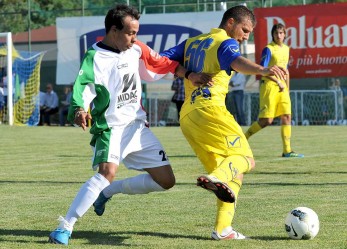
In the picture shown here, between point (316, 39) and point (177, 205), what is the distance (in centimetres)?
2046

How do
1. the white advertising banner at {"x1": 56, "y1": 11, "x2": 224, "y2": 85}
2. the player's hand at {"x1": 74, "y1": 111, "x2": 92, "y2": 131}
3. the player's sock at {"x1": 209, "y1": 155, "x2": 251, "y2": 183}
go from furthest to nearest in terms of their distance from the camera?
the white advertising banner at {"x1": 56, "y1": 11, "x2": 224, "y2": 85}
the player's sock at {"x1": 209, "y1": 155, "x2": 251, "y2": 183}
the player's hand at {"x1": 74, "y1": 111, "x2": 92, "y2": 131}

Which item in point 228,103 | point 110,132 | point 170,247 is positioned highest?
point 110,132

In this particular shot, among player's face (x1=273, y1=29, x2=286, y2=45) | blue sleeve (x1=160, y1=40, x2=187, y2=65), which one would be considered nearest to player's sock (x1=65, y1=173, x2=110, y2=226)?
blue sleeve (x1=160, y1=40, x2=187, y2=65)

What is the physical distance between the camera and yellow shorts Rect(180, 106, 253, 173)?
687 centimetres

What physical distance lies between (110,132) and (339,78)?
2385 cm

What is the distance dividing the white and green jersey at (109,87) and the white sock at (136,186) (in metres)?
0.53

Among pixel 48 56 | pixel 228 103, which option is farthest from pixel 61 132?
pixel 48 56

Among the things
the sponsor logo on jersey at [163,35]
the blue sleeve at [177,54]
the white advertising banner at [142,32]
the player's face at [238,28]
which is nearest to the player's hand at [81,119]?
the blue sleeve at [177,54]

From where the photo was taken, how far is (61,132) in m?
25.0

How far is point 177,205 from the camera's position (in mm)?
8820

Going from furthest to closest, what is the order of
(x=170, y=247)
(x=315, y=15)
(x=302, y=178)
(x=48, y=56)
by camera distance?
(x=48, y=56)
(x=315, y=15)
(x=302, y=178)
(x=170, y=247)

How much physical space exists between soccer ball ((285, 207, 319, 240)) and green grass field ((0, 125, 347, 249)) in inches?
3.3

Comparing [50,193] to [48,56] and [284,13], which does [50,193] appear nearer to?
[284,13]

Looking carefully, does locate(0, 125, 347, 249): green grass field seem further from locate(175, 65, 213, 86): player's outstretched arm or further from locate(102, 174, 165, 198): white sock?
locate(175, 65, 213, 86): player's outstretched arm
